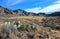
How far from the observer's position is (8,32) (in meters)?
17.4

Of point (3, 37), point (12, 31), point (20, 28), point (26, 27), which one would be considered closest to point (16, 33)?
point (12, 31)

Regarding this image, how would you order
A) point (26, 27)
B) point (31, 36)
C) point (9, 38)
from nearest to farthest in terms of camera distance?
point (9, 38), point (31, 36), point (26, 27)

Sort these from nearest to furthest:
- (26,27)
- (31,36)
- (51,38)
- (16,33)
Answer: (16,33)
(31,36)
(51,38)
(26,27)

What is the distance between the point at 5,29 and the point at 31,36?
2643 mm

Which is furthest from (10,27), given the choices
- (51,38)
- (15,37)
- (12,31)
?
(51,38)

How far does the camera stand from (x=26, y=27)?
2322cm

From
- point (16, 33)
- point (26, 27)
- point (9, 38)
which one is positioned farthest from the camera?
point (26, 27)

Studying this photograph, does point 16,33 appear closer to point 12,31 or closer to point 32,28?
point 12,31

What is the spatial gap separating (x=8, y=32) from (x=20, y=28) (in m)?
3.82

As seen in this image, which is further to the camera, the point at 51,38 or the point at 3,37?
the point at 51,38

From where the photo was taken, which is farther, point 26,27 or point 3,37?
point 26,27

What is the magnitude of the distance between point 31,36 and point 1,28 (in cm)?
271

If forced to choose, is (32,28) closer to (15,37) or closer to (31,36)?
(31,36)

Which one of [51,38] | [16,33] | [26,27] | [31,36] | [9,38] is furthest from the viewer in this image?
[26,27]
